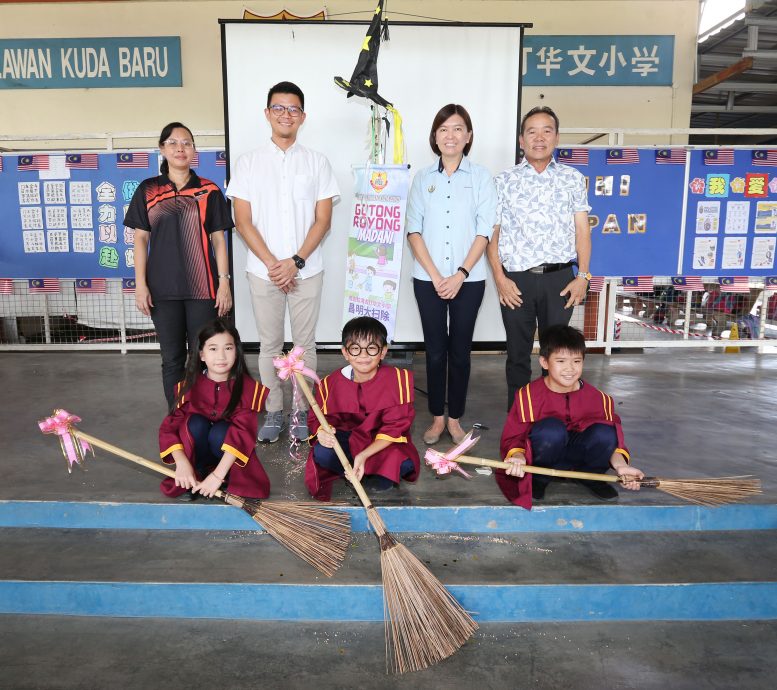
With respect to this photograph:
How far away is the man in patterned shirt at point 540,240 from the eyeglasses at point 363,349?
848 millimetres

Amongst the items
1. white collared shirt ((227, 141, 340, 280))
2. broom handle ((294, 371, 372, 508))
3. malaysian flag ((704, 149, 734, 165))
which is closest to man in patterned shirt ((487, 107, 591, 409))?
white collared shirt ((227, 141, 340, 280))

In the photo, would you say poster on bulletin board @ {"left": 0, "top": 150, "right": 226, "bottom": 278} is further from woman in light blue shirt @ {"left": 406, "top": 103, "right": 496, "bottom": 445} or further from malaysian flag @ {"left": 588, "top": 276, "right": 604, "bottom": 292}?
malaysian flag @ {"left": 588, "top": 276, "right": 604, "bottom": 292}

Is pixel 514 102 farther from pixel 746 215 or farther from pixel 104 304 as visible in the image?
pixel 104 304

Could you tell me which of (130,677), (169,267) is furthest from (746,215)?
(130,677)

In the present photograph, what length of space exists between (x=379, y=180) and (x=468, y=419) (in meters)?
1.45

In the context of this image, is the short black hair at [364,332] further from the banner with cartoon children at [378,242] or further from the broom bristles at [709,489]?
the broom bristles at [709,489]

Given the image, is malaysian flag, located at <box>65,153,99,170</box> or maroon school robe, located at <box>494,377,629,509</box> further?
malaysian flag, located at <box>65,153,99,170</box>

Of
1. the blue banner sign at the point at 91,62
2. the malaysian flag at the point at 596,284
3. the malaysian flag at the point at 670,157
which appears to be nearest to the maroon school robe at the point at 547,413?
the malaysian flag at the point at 596,284

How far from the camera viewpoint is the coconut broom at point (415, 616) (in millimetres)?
1857

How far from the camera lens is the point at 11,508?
2.44 metres

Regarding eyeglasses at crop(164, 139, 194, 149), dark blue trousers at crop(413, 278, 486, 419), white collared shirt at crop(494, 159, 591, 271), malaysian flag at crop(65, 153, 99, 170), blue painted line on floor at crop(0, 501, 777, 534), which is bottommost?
blue painted line on floor at crop(0, 501, 777, 534)

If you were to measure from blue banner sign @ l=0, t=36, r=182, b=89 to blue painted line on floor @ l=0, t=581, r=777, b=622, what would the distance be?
6.43 m

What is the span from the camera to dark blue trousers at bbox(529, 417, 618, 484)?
7.79ft

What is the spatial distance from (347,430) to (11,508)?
1.38m
